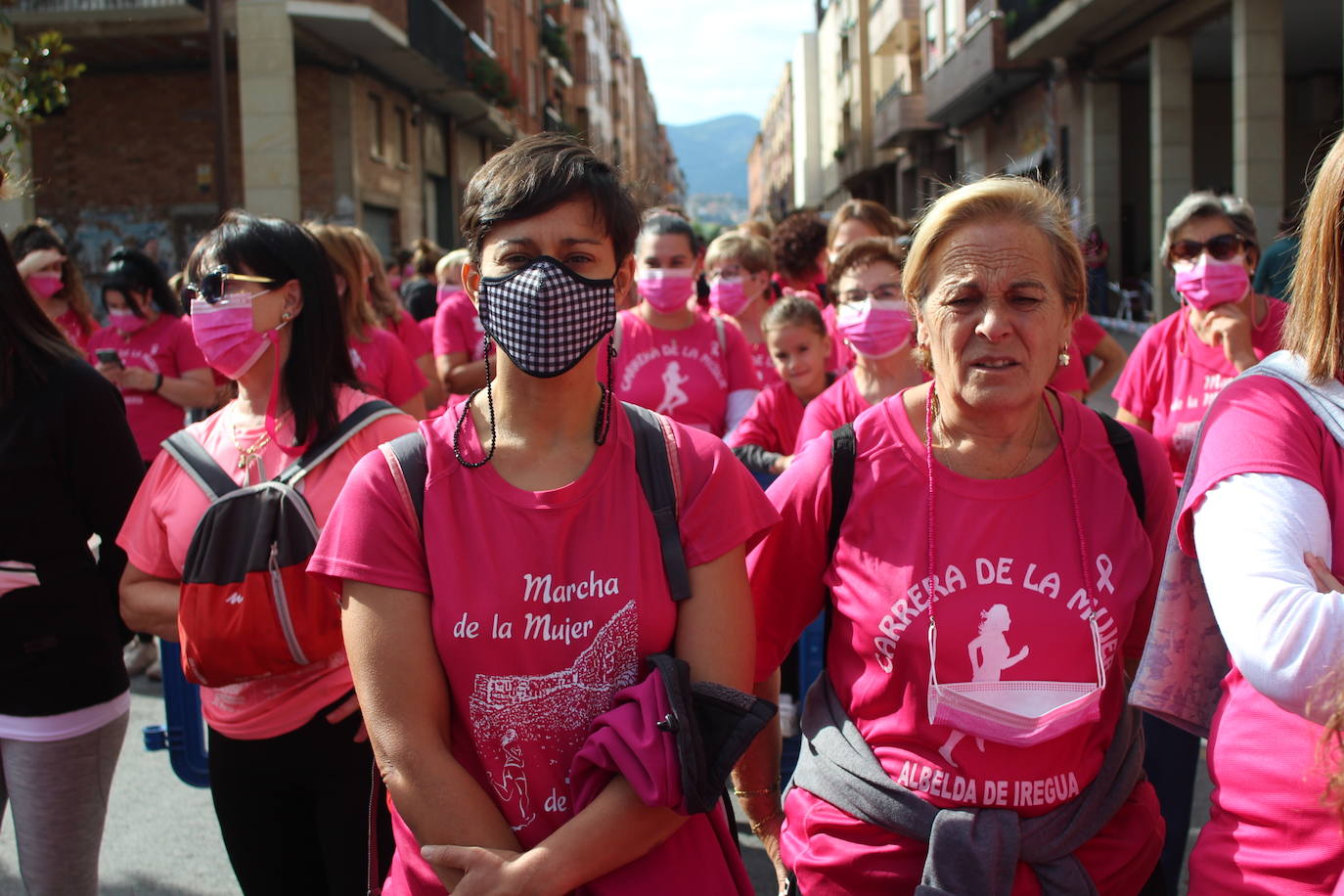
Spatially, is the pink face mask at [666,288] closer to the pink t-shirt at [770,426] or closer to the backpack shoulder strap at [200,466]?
the pink t-shirt at [770,426]

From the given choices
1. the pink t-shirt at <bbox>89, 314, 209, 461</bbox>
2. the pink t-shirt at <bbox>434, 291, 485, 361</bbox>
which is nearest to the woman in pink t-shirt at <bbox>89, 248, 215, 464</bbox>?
the pink t-shirt at <bbox>89, 314, 209, 461</bbox>

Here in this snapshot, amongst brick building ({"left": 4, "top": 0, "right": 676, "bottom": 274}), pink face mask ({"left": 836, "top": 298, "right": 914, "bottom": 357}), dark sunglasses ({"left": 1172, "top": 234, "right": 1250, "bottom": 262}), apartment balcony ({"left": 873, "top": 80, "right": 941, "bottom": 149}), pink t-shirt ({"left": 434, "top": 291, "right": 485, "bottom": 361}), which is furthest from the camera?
apartment balcony ({"left": 873, "top": 80, "right": 941, "bottom": 149})

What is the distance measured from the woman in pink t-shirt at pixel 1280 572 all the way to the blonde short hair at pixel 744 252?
16.8 feet

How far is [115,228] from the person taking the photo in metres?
24.9

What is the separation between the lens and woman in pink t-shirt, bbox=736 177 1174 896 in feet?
7.39

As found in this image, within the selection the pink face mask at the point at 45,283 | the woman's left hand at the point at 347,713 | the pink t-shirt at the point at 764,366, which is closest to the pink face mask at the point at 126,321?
the pink face mask at the point at 45,283

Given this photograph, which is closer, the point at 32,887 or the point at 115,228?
the point at 32,887

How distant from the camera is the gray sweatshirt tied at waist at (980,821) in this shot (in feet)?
7.17

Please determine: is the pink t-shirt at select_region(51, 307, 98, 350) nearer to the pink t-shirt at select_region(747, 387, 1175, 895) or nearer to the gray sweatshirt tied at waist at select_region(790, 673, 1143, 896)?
the pink t-shirt at select_region(747, 387, 1175, 895)

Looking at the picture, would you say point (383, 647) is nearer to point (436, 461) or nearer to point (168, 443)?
point (436, 461)

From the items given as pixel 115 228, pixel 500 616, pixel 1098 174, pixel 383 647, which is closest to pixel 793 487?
pixel 500 616

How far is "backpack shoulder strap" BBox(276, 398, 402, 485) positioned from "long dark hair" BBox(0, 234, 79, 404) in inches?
26.9

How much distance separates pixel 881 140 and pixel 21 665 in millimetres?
38545

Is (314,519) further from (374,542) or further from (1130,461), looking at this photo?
(1130,461)
